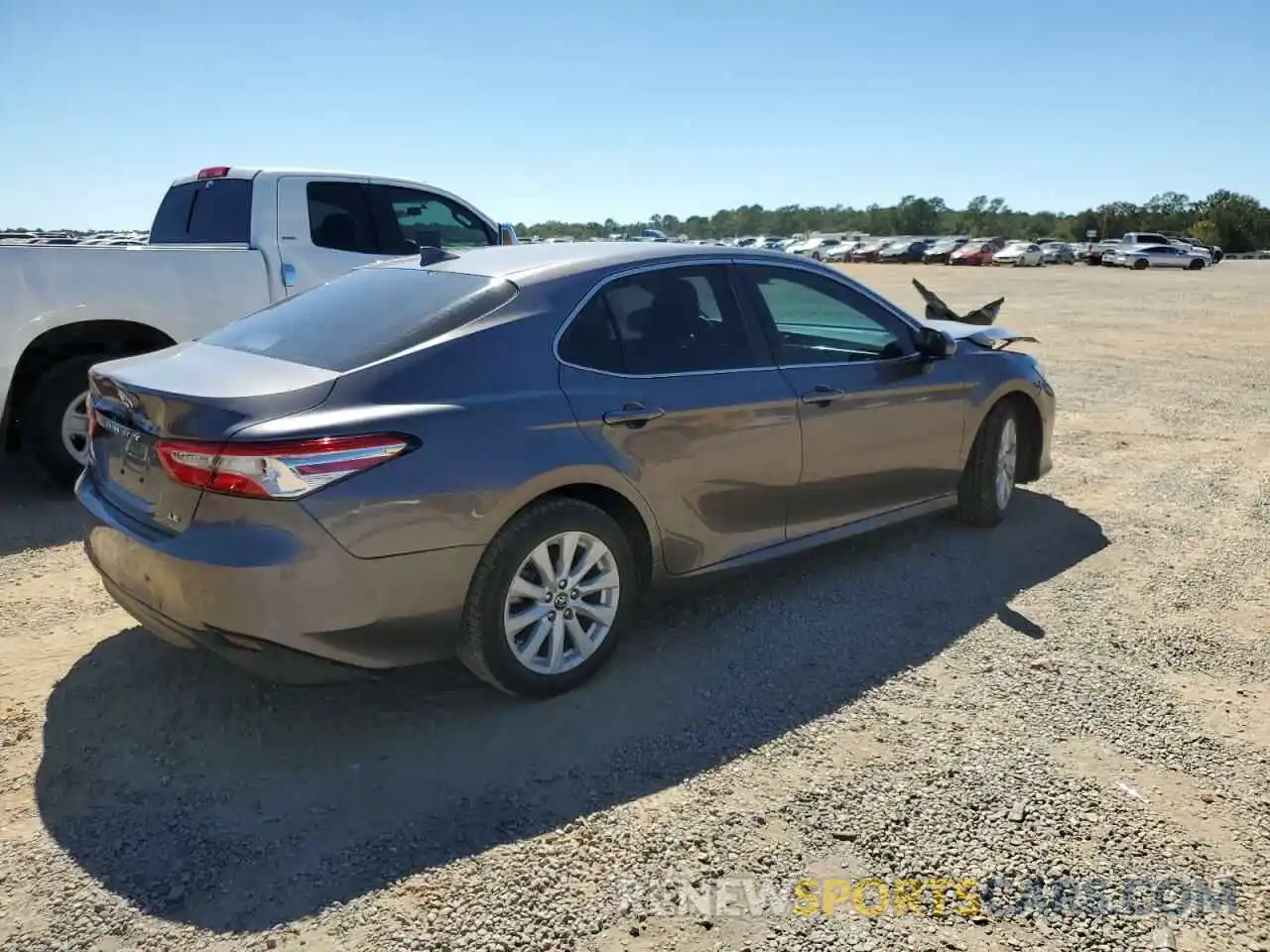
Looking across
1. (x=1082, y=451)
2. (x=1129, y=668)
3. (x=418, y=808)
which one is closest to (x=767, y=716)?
(x=418, y=808)

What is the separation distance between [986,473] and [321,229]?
5106 millimetres

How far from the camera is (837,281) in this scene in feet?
16.2

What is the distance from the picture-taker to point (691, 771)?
329cm

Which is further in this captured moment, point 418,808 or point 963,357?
point 963,357

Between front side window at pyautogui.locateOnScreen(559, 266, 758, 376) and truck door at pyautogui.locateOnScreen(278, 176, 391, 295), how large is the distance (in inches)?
155

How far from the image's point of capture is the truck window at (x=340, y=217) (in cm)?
758

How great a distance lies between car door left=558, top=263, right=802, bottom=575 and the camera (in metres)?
3.78

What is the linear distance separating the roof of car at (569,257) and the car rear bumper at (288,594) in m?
1.20

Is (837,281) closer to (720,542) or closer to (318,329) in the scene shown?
(720,542)

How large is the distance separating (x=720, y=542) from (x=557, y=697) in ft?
3.19

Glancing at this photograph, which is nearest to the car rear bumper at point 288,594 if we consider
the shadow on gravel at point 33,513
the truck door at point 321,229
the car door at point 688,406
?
the car door at point 688,406

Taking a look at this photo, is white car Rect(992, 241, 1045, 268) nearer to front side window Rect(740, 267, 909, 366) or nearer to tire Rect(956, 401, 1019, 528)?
tire Rect(956, 401, 1019, 528)

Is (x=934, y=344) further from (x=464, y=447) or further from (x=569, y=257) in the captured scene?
(x=464, y=447)

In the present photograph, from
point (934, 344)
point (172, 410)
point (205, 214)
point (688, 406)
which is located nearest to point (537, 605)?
point (688, 406)
